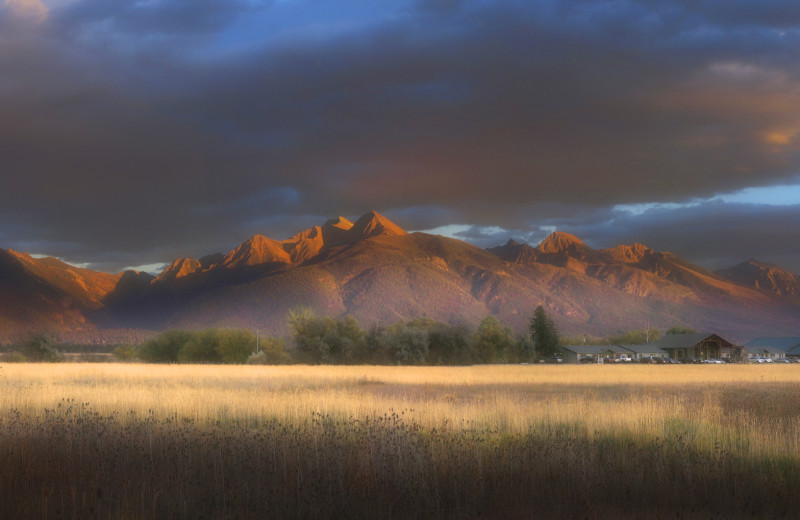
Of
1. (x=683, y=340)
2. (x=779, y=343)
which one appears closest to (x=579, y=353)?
(x=683, y=340)

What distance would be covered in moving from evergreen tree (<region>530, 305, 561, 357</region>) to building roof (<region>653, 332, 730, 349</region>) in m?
21.0

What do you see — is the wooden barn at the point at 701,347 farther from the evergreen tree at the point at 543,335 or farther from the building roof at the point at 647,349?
the evergreen tree at the point at 543,335

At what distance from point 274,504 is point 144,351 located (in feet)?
316

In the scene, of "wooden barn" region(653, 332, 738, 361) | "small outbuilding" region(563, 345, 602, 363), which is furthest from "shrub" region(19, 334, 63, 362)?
"wooden barn" region(653, 332, 738, 361)

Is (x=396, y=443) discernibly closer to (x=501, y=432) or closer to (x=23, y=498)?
(x=501, y=432)

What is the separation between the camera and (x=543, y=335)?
134125mm

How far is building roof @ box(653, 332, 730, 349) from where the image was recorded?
127731mm

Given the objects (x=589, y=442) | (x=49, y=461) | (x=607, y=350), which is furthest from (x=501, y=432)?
(x=607, y=350)

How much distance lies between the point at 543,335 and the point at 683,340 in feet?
87.5

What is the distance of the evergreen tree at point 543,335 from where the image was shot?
134 meters

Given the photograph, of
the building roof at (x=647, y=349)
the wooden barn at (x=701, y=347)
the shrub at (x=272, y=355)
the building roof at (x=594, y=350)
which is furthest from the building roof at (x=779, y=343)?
the shrub at (x=272, y=355)

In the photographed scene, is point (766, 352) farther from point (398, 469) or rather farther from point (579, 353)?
point (398, 469)

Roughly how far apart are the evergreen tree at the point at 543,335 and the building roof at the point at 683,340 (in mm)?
20991

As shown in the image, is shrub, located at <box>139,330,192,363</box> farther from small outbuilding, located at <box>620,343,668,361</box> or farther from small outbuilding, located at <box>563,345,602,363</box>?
small outbuilding, located at <box>620,343,668,361</box>
